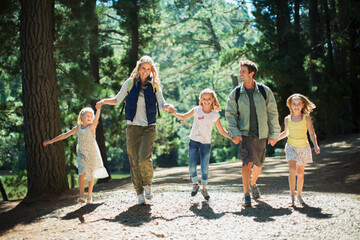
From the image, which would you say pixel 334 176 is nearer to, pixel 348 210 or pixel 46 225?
pixel 348 210

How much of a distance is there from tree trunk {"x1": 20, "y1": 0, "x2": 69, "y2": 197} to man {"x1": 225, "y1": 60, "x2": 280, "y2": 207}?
11.4 ft

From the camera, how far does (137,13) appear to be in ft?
50.0

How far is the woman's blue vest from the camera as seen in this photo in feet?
17.0

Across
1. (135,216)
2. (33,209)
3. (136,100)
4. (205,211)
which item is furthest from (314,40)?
(135,216)

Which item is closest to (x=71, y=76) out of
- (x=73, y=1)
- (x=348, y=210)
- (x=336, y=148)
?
(x=73, y=1)

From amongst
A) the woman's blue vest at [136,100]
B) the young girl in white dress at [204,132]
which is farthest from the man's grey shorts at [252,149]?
the woman's blue vest at [136,100]

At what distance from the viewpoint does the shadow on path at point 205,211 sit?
15.3ft

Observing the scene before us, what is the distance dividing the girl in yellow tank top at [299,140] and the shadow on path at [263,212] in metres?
0.39

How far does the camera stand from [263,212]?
16.0ft

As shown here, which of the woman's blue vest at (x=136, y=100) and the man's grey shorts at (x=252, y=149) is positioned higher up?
the woman's blue vest at (x=136, y=100)

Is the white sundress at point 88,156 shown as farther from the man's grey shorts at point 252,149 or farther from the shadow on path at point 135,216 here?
the man's grey shorts at point 252,149

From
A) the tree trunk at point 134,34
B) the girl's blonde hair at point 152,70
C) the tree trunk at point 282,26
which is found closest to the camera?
the girl's blonde hair at point 152,70

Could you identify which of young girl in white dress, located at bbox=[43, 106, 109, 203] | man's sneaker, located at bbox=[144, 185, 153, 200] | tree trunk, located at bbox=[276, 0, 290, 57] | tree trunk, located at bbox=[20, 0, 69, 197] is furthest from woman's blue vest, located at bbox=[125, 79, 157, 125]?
tree trunk, located at bbox=[276, 0, 290, 57]

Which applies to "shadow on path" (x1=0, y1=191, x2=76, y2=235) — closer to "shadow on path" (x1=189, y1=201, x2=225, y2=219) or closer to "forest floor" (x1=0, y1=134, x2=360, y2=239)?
"forest floor" (x1=0, y1=134, x2=360, y2=239)
